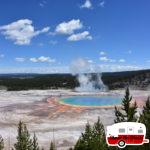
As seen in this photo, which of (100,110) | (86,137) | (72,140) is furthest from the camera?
(100,110)

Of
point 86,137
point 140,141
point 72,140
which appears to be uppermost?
point 140,141

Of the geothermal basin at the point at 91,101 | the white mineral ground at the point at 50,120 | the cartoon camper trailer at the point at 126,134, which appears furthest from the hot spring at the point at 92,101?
the cartoon camper trailer at the point at 126,134

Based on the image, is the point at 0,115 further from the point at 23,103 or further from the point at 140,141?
the point at 140,141

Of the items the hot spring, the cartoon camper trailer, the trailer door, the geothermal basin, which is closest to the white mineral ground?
the geothermal basin

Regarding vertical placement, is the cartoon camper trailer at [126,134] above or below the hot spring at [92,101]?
above

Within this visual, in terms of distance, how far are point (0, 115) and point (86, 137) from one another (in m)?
47.6

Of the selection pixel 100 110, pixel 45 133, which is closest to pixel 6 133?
pixel 45 133

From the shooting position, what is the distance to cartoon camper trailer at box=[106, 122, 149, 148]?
23.9 ft

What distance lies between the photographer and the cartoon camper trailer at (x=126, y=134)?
729cm

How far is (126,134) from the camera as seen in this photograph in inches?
290

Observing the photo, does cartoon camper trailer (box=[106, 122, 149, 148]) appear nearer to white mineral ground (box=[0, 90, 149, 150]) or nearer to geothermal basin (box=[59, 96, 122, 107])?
white mineral ground (box=[0, 90, 149, 150])

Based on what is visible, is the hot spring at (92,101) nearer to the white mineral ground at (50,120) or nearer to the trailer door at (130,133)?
the white mineral ground at (50,120)

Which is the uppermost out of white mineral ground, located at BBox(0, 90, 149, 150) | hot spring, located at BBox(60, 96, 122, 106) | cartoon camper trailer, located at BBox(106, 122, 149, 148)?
cartoon camper trailer, located at BBox(106, 122, 149, 148)

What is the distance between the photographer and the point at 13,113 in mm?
79625
